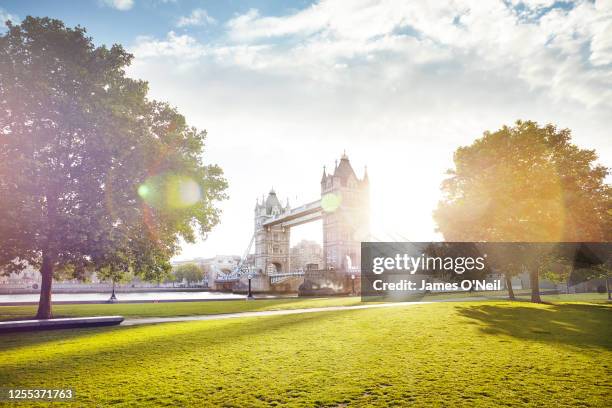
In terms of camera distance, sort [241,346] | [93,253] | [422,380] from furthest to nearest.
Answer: [93,253]
[241,346]
[422,380]

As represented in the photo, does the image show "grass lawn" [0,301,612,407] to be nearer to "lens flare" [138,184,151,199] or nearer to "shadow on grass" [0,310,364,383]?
"shadow on grass" [0,310,364,383]

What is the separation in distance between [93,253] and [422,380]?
13.0 metres

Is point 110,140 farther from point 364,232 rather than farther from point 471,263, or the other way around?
point 364,232

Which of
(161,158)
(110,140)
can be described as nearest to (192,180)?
(161,158)

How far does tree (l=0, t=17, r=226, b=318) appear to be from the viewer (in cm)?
1385

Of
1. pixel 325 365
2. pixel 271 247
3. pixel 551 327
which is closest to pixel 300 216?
pixel 271 247

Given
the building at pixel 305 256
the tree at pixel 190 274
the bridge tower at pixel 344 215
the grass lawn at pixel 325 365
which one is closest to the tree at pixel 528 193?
the grass lawn at pixel 325 365

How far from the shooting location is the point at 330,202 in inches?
2687

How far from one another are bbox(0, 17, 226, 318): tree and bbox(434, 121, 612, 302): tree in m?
15.5

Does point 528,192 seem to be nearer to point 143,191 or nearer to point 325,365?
point 325,365

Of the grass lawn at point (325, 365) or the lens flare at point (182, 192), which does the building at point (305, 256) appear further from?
the grass lawn at point (325, 365)

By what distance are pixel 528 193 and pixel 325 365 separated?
17.4m

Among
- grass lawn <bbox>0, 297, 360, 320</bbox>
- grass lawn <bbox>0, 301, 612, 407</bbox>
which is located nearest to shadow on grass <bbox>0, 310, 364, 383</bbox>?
grass lawn <bbox>0, 301, 612, 407</bbox>

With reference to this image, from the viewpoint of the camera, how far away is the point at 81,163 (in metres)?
14.9
